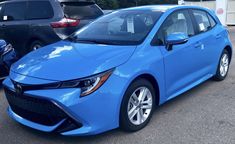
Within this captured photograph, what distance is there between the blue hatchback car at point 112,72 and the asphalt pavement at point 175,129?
19 cm

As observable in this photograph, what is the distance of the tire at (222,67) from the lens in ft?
19.3

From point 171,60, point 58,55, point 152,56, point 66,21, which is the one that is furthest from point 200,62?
point 66,21

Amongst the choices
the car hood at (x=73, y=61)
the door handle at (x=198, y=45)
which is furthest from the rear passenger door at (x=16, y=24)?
the door handle at (x=198, y=45)

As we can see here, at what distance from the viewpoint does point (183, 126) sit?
403 centimetres

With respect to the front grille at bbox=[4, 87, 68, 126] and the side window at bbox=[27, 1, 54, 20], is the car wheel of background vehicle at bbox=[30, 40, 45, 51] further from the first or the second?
the front grille at bbox=[4, 87, 68, 126]

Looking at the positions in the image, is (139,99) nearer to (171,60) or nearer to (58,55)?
(171,60)

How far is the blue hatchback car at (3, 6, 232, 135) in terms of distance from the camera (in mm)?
3379

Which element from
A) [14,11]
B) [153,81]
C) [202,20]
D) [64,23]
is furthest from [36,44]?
[153,81]

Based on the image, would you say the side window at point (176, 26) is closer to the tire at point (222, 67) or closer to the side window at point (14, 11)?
the tire at point (222, 67)

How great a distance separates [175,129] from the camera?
156 inches

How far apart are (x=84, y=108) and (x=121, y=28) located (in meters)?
1.66

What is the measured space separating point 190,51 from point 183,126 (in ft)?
4.10

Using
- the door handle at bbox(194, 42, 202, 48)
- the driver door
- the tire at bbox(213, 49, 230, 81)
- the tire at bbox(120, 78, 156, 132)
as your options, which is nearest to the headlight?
the tire at bbox(120, 78, 156, 132)

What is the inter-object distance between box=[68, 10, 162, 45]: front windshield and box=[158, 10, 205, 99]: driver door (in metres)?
0.24
